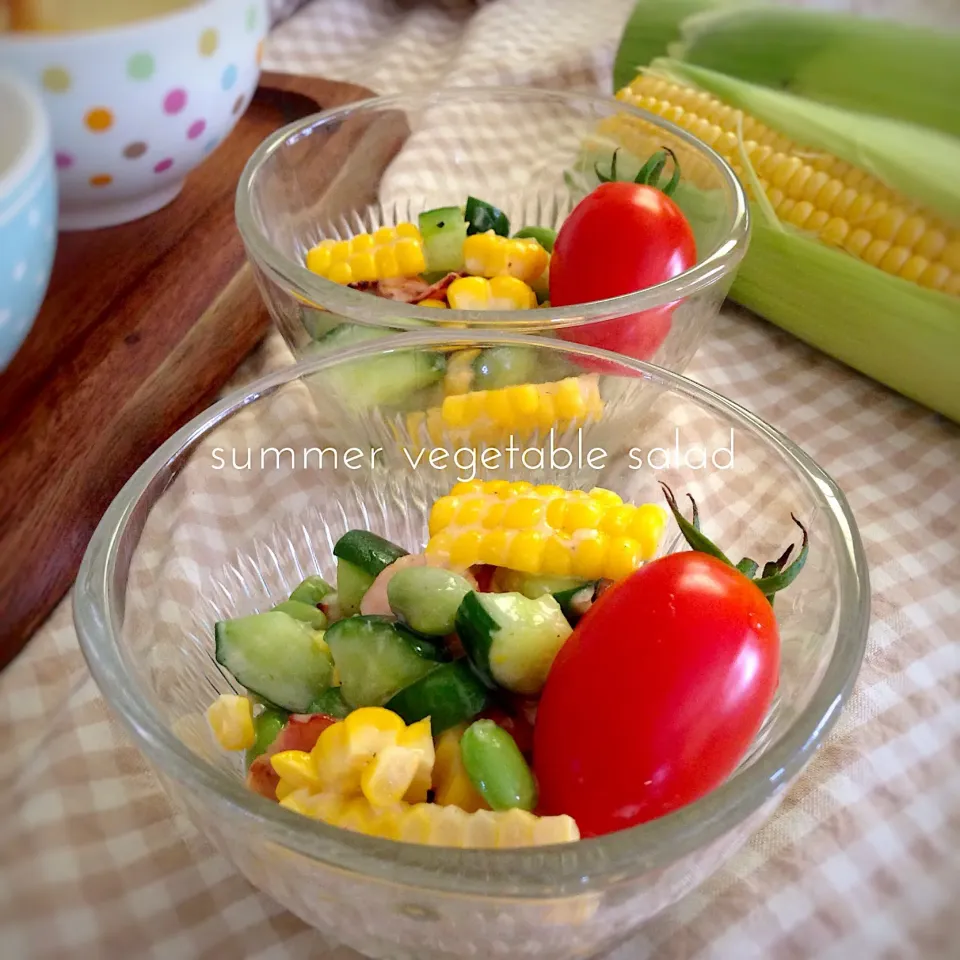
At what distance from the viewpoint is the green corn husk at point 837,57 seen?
912mm

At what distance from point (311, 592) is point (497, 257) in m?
0.28

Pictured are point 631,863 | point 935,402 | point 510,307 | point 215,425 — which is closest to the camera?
point 631,863

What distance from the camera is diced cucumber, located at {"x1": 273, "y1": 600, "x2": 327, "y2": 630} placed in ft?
1.56

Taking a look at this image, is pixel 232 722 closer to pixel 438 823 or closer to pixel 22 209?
pixel 438 823

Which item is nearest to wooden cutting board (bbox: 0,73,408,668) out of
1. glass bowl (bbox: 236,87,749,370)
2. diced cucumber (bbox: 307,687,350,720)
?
glass bowl (bbox: 236,87,749,370)

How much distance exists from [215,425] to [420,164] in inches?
18.9

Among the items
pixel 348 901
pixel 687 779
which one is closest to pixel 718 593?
pixel 687 779

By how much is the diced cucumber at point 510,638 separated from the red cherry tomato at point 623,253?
252 millimetres

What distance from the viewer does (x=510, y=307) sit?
64 cm

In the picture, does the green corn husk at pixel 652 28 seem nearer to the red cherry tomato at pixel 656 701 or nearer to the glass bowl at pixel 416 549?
the glass bowl at pixel 416 549

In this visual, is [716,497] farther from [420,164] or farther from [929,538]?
[420,164]

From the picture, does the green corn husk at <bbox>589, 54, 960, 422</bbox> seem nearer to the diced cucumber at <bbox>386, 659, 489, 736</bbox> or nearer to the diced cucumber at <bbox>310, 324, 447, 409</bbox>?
the diced cucumber at <bbox>310, 324, 447, 409</bbox>

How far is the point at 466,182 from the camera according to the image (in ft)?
2.95

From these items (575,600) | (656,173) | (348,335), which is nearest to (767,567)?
(575,600)
